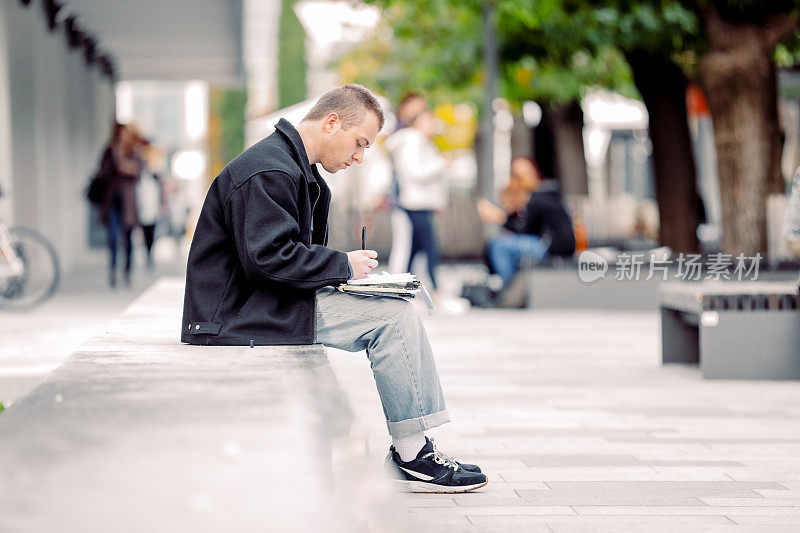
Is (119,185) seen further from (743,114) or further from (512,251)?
(743,114)

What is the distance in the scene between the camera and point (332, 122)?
4742mm

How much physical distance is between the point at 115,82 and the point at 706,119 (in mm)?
15408

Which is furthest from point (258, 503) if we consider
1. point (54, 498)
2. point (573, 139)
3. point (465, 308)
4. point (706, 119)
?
point (706, 119)

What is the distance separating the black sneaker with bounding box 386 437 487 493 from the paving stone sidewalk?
0.05 meters

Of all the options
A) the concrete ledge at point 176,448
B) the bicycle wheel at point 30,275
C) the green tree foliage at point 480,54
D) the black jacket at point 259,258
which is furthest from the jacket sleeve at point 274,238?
the green tree foliage at point 480,54

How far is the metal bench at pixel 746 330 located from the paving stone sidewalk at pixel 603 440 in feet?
0.29

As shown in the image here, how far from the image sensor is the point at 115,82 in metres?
26.7

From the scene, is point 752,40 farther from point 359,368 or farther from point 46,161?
point 46,161

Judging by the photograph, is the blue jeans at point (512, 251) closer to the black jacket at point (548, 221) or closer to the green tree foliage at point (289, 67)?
the black jacket at point (548, 221)

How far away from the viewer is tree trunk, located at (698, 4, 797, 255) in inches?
523

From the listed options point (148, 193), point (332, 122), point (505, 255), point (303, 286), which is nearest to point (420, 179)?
point (505, 255)

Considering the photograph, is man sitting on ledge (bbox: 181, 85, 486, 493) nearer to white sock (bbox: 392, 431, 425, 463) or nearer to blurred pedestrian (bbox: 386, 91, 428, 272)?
white sock (bbox: 392, 431, 425, 463)

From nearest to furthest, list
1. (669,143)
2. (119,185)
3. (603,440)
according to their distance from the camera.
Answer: (603,440), (119,185), (669,143)

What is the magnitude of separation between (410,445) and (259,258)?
35.1 inches
